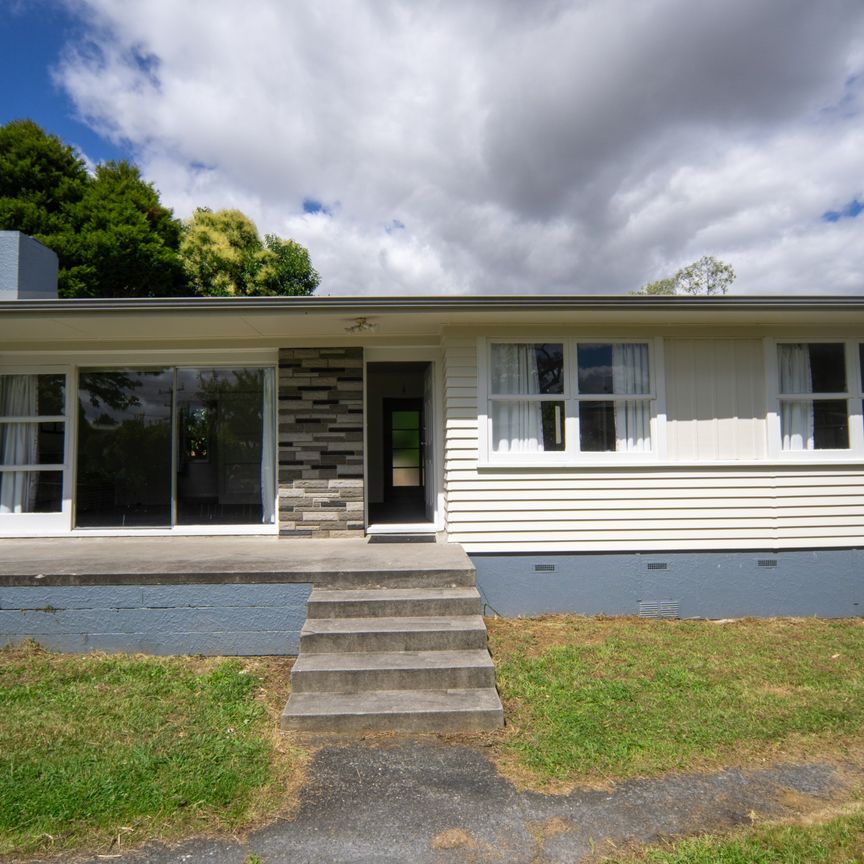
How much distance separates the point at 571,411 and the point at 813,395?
8.31 feet

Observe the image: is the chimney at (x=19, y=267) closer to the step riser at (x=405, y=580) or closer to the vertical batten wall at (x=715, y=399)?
the step riser at (x=405, y=580)

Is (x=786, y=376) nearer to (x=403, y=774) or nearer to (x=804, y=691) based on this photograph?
(x=804, y=691)

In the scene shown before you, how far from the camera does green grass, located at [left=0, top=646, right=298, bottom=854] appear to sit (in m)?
2.50

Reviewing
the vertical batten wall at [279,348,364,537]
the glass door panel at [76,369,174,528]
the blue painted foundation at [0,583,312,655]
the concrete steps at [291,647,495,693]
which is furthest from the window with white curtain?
the glass door panel at [76,369,174,528]

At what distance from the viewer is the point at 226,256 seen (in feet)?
68.8

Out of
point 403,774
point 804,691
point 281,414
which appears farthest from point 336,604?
point 804,691

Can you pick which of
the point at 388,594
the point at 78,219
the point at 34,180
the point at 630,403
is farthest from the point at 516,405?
the point at 34,180

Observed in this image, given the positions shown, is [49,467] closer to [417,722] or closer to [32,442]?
[32,442]

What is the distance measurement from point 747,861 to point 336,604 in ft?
9.43

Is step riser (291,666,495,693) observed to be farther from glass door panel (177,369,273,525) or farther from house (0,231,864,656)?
glass door panel (177,369,273,525)

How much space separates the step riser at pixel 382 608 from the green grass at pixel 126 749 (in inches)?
25.1

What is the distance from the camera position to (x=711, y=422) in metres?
5.80

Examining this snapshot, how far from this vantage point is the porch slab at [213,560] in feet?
15.0

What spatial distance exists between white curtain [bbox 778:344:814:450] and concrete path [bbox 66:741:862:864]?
378 centimetres
